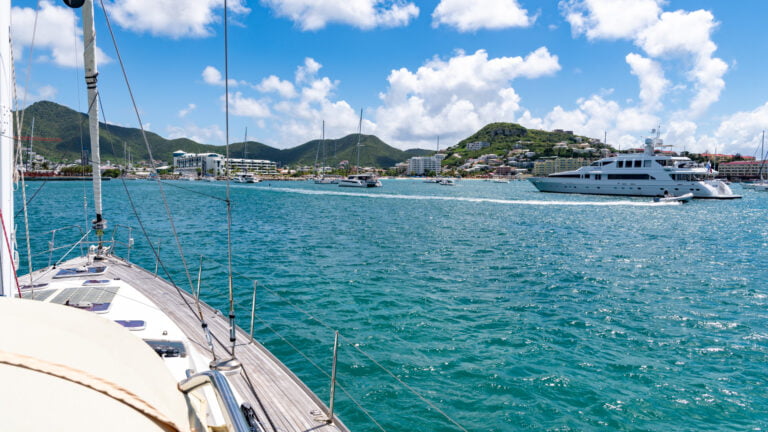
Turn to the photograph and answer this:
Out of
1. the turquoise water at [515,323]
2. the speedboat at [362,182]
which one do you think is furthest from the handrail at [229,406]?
the speedboat at [362,182]

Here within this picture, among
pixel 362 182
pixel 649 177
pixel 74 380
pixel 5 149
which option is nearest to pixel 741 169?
pixel 649 177

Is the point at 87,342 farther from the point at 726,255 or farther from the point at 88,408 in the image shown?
the point at 726,255

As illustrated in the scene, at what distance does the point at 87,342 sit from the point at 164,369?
0.56m

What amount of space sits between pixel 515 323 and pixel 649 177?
6780 cm

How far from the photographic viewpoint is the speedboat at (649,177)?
209 feet


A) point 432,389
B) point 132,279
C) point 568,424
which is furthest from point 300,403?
point 132,279

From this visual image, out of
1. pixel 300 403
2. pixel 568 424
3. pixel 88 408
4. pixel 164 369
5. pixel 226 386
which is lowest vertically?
pixel 568 424

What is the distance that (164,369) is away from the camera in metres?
2.77

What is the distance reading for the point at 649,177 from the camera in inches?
2574

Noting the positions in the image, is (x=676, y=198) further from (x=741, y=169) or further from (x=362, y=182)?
(x=741, y=169)

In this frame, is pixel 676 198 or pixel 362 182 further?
pixel 362 182

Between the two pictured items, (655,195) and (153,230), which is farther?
(655,195)

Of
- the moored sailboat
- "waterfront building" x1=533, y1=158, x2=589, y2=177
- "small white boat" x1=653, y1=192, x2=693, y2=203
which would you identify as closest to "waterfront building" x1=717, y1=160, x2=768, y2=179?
"waterfront building" x1=533, y1=158, x2=589, y2=177

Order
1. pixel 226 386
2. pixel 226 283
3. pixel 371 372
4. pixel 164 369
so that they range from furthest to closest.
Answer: pixel 226 283 → pixel 371 372 → pixel 226 386 → pixel 164 369
